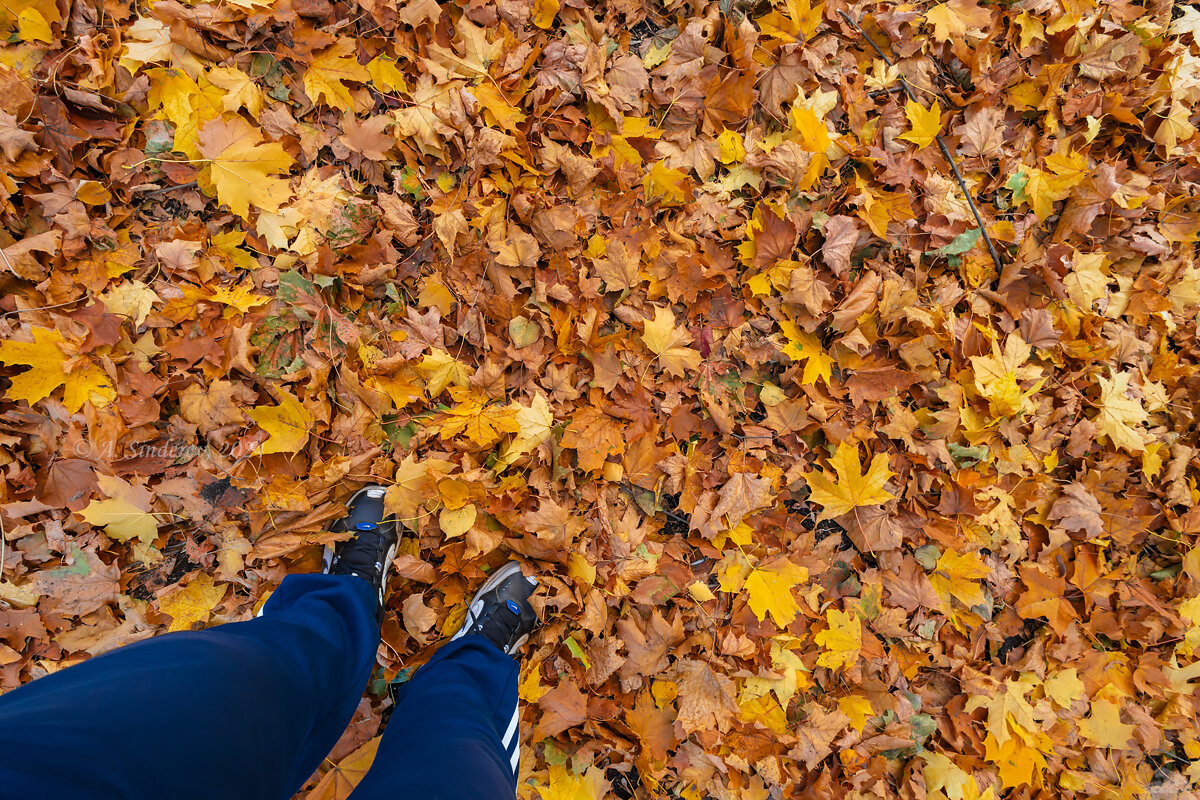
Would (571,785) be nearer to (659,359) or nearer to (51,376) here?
(659,359)

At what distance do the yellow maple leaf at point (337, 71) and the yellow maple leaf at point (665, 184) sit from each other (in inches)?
42.7

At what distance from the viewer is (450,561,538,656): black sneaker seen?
1.77 m

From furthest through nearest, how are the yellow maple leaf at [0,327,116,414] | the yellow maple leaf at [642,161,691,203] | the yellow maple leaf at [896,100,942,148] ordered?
1. the yellow maple leaf at [896,100,942,148]
2. the yellow maple leaf at [642,161,691,203]
3. the yellow maple leaf at [0,327,116,414]

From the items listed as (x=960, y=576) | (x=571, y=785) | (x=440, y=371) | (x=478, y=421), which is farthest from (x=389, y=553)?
(x=960, y=576)

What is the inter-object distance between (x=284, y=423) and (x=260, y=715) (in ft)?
3.11

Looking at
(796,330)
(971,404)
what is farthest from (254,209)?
(971,404)

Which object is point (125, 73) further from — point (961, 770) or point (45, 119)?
point (961, 770)

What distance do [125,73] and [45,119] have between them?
284 millimetres

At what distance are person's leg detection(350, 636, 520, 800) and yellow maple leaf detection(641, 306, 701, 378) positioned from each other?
114 cm

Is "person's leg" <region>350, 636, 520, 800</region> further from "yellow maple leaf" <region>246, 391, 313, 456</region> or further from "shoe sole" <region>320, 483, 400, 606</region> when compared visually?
"yellow maple leaf" <region>246, 391, 313, 456</region>

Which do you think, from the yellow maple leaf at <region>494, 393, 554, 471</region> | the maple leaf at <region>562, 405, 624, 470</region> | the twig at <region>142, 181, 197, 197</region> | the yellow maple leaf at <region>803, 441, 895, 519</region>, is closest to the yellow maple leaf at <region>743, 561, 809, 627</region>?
the yellow maple leaf at <region>803, 441, 895, 519</region>

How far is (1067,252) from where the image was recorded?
6.93 feet

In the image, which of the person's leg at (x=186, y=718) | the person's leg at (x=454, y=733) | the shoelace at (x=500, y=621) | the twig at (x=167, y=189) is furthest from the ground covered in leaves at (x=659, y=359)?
the person's leg at (x=186, y=718)

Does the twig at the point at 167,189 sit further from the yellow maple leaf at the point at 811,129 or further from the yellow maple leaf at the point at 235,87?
the yellow maple leaf at the point at 811,129
